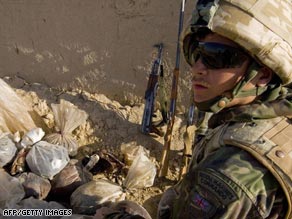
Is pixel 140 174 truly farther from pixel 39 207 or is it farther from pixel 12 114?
pixel 12 114

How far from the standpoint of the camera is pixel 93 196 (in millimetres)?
2742

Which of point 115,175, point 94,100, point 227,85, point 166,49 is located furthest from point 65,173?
point 227,85

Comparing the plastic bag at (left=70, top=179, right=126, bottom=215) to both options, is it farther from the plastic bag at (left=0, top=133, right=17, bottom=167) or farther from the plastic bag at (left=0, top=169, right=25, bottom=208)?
the plastic bag at (left=0, top=133, right=17, bottom=167)

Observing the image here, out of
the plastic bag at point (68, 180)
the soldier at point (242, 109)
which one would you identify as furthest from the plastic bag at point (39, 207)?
the soldier at point (242, 109)

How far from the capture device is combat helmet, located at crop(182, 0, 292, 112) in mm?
1225

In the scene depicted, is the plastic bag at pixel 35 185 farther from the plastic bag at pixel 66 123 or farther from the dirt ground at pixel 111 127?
the dirt ground at pixel 111 127

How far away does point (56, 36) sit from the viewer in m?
4.04

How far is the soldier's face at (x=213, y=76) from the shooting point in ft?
4.08

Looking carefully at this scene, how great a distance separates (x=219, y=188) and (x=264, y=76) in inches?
17.3

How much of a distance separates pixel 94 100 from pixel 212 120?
259 cm

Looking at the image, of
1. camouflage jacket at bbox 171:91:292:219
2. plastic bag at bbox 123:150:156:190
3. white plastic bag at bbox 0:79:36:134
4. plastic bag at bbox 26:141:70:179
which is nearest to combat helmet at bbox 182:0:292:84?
camouflage jacket at bbox 171:91:292:219

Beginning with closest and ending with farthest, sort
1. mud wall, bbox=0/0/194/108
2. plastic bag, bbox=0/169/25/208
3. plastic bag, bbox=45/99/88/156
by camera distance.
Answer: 1. plastic bag, bbox=0/169/25/208
2. plastic bag, bbox=45/99/88/156
3. mud wall, bbox=0/0/194/108

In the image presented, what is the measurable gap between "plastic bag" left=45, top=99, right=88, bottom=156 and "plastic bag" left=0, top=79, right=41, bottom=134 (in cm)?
22

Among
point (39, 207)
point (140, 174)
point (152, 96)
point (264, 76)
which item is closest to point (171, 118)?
point (152, 96)
